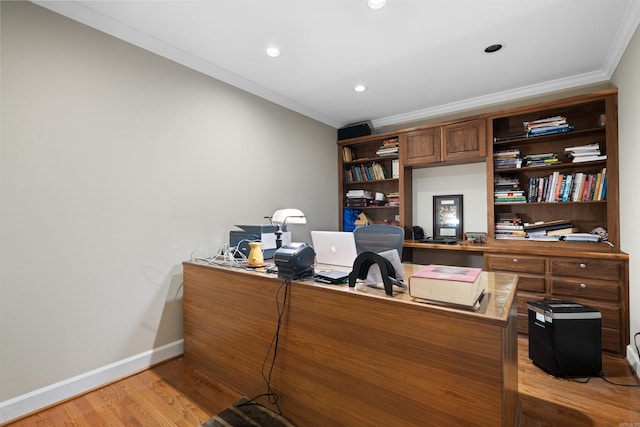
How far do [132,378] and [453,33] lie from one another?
11.8 feet

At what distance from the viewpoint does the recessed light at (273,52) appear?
250 cm

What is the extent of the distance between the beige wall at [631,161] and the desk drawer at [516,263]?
23.8 inches

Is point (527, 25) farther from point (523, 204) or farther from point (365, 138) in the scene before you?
point (365, 138)

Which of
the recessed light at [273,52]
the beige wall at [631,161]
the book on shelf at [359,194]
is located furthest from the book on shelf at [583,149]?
the recessed light at [273,52]

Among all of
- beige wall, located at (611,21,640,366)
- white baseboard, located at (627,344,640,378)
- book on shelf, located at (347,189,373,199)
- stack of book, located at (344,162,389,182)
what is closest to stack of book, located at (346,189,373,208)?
book on shelf, located at (347,189,373,199)

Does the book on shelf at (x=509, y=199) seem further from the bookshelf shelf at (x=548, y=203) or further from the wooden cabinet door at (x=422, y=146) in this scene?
the wooden cabinet door at (x=422, y=146)

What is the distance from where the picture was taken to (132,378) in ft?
7.23

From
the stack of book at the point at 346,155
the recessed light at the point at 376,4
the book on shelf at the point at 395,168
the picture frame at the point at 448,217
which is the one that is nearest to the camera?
the recessed light at the point at 376,4

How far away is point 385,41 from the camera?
240 cm

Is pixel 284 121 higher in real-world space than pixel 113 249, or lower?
higher

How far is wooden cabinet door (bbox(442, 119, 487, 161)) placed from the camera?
3.32 m

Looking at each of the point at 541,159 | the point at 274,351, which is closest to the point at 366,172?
the point at 541,159

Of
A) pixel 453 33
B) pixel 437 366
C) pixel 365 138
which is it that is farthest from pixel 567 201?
pixel 437 366

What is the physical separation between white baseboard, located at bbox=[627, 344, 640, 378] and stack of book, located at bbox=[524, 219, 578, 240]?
41.0 inches
